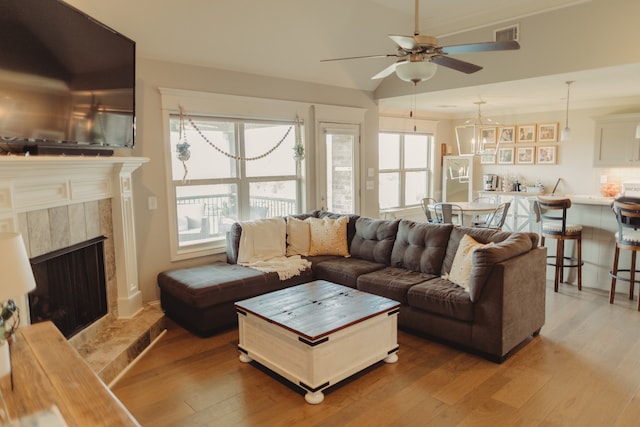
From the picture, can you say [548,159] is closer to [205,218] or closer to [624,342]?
[624,342]

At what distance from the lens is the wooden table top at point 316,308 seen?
275cm

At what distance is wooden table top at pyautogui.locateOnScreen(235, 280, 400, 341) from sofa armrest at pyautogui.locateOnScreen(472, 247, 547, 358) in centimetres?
66

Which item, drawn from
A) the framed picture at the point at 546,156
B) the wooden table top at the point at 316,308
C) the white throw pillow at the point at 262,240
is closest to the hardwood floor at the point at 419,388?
the wooden table top at the point at 316,308

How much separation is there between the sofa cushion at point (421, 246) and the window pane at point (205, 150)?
2075 millimetres

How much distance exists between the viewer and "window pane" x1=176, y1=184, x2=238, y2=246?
454 cm

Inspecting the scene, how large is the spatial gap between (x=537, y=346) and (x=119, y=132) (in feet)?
12.5

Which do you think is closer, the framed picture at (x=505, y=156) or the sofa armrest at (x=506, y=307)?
the sofa armrest at (x=506, y=307)

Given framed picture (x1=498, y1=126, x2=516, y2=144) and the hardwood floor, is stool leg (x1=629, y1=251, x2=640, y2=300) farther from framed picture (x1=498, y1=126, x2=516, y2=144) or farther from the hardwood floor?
framed picture (x1=498, y1=126, x2=516, y2=144)

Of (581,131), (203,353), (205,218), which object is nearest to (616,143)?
(581,131)

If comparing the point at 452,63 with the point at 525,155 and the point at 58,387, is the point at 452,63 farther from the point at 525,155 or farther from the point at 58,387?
the point at 525,155

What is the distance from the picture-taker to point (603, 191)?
6.84 m

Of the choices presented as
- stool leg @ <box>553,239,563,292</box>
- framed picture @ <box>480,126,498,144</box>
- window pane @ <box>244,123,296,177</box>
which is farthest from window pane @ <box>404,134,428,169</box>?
stool leg @ <box>553,239,563,292</box>

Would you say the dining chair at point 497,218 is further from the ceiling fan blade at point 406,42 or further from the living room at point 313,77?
the ceiling fan blade at point 406,42

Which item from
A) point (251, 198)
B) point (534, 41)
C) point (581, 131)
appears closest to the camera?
point (534, 41)
